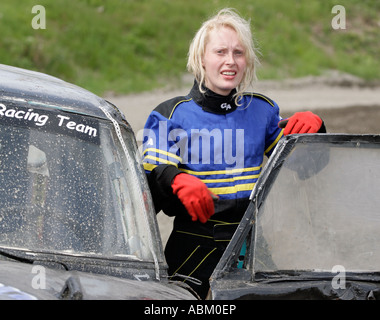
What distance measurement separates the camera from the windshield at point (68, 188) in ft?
11.2

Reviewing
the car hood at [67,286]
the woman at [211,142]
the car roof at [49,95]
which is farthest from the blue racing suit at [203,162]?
the car hood at [67,286]

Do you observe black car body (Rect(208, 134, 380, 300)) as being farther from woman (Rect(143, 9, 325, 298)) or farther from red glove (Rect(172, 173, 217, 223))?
woman (Rect(143, 9, 325, 298))

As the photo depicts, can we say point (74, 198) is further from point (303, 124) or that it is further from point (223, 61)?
point (303, 124)

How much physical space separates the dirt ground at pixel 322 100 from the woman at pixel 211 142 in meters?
9.10

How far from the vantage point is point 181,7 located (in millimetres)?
23750

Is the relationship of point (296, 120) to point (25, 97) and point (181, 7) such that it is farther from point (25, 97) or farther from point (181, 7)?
point (181, 7)

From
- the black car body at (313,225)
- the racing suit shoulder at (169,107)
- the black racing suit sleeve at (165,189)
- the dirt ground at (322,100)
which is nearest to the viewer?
the black car body at (313,225)

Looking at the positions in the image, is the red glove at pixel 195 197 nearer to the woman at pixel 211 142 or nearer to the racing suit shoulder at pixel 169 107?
the woman at pixel 211 142

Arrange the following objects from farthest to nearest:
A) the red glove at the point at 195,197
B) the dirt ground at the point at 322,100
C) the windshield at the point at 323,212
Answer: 1. the dirt ground at the point at 322,100
2. the red glove at the point at 195,197
3. the windshield at the point at 323,212

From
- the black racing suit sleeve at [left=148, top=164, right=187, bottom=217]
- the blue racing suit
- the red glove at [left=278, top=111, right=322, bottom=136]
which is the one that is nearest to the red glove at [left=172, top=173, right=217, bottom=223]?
the black racing suit sleeve at [left=148, top=164, right=187, bottom=217]

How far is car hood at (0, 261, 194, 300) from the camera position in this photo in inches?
110

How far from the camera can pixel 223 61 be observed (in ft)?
13.3

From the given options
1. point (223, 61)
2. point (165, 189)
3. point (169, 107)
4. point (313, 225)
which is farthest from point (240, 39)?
point (313, 225)
